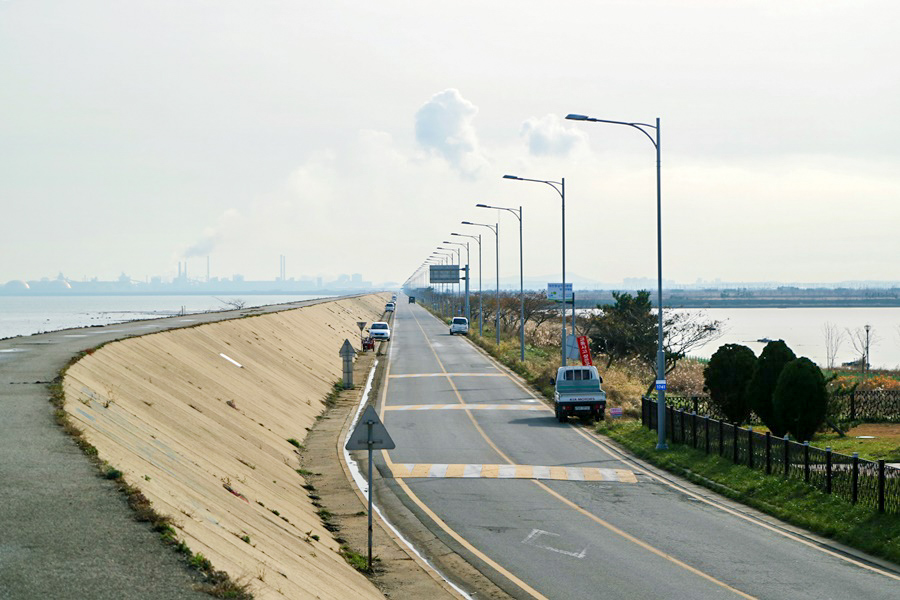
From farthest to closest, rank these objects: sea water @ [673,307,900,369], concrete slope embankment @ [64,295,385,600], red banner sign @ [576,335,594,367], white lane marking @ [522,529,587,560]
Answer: sea water @ [673,307,900,369] < red banner sign @ [576,335,594,367] < white lane marking @ [522,529,587,560] < concrete slope embankment @ [64,295,385,600]

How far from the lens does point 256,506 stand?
16.9 metres

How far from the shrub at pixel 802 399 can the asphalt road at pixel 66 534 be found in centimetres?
2001

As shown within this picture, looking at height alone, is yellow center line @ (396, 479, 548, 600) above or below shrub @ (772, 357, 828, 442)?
below

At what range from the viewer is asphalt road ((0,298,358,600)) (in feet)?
31.6

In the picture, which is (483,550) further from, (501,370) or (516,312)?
(516,312)

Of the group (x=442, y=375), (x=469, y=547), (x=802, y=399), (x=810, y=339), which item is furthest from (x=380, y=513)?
(x=810, y=339)

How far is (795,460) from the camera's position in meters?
21.9

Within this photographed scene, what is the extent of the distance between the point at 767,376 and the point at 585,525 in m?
14.5

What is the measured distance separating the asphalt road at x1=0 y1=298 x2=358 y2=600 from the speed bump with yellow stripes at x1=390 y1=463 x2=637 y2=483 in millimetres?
10196

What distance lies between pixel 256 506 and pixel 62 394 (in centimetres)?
A: 578

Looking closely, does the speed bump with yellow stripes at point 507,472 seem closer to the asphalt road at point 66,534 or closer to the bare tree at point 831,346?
the asphalt road at point 66,534

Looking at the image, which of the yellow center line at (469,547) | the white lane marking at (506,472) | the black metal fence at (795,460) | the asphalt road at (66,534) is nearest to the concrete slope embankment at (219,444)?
the asphalt road at (66,534)

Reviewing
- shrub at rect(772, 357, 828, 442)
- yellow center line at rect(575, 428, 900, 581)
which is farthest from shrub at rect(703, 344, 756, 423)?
yellow center line at rect(575, 428, 900, 581)

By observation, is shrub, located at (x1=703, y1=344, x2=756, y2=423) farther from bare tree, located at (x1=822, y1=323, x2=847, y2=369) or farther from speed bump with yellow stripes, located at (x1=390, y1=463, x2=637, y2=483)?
bare tree, located at (x1=822, y1=323, x2=847, y2=369)
